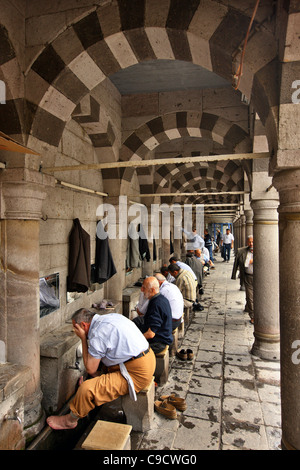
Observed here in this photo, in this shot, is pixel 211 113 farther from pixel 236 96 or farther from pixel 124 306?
pixel 124 306

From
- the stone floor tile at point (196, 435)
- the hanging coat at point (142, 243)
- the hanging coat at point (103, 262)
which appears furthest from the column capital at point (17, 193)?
the hanging coat at point (142, 243)

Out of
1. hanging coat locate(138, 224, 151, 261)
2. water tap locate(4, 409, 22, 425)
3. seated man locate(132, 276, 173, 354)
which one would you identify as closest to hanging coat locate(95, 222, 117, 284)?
seated man locate(132, 276, 173, 354)

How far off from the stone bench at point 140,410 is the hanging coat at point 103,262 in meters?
2.49

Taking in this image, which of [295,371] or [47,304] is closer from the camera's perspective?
[295,371]

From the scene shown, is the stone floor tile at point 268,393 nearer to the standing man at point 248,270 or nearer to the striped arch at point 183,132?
the standing man at point 248,270

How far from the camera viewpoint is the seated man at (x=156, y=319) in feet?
11.5

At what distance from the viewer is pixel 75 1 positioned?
275 cm

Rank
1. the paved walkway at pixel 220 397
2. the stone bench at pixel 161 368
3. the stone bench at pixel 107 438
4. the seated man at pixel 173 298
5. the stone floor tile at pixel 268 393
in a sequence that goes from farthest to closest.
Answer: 1. the seated man at pixel 173 298
2. the stone bench at pixel 161 368
3. the stone floor tile at pixel 268 393
4. the paved walkway at pixel 220 397
5. the stone bench at pixel 107 438

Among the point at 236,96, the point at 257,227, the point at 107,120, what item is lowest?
the point at 257,227

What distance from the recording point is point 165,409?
302 cm

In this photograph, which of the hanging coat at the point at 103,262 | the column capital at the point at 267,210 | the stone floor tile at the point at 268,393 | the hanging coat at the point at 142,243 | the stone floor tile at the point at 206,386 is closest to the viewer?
the stone floor tile at the point at 268,393

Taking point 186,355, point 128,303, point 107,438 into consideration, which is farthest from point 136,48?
point 128,303
